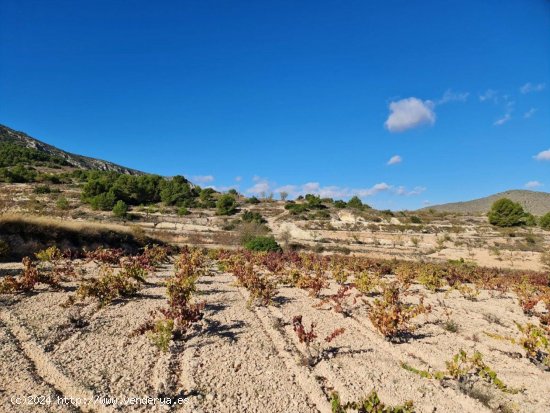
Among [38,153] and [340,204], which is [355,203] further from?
[38,153]

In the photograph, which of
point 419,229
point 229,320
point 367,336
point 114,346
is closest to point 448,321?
point 367,336

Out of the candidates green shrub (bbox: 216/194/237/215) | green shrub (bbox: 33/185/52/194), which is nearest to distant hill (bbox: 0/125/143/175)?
green shrub (bbox: 33/185/52/194)

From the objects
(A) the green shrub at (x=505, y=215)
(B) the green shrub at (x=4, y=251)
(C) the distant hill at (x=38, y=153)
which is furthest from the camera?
(C) the distant hill at (x=38, y=153)

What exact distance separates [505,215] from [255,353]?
149ft

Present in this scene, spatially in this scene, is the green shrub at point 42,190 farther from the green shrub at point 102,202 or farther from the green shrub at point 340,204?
the green shrub at point 340,204

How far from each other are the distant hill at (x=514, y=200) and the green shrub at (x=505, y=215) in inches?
1746

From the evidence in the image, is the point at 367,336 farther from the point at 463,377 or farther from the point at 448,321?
the point at 448,321

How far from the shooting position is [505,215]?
41.4 metres

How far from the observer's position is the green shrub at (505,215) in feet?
133

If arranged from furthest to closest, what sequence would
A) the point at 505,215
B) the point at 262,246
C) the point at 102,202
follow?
the point at 505,215 → the point at 102,202 → the point at 262,246

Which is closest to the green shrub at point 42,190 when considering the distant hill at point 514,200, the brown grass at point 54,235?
the brown grass at point 54,235

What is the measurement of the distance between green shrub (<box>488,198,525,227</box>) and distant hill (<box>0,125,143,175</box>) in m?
71.6

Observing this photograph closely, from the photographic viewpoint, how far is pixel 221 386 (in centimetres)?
406

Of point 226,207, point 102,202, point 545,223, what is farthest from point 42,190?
point 545,223
